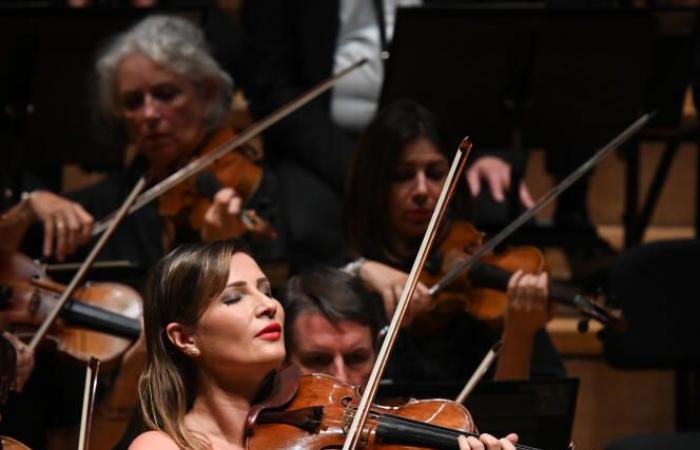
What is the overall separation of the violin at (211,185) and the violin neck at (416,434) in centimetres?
78

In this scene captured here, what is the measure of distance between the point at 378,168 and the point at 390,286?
20 cm

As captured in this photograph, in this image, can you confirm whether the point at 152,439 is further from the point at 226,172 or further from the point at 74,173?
the point at 74,173

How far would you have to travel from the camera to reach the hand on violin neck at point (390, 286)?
1816 mm

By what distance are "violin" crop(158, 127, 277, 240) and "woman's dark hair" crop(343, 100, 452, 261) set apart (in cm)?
13

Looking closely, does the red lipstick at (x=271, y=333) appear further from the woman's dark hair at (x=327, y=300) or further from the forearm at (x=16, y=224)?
the forearm at (x=16, y=224)

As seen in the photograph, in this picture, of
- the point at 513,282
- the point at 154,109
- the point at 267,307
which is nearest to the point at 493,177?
the point at 513,282

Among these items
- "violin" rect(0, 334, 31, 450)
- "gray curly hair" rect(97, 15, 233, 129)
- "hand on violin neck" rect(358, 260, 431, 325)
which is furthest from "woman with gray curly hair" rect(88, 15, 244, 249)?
"violin" rect(0, 334, 31, 450)

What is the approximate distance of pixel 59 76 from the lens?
217 cm

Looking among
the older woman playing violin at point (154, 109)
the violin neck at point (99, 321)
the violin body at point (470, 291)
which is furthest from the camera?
the older woman playing violin at point (154, 109)

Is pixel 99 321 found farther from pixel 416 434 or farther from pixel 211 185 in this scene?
pixel 416 434

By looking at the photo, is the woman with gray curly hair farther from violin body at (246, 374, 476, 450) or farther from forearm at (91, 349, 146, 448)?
violin body at (246, 374, 476, 450)

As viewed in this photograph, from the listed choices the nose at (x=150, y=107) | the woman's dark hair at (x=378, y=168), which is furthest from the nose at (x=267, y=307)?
the nose at (x=150, y=107)

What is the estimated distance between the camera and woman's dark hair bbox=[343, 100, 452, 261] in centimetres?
195

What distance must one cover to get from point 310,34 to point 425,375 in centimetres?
75
